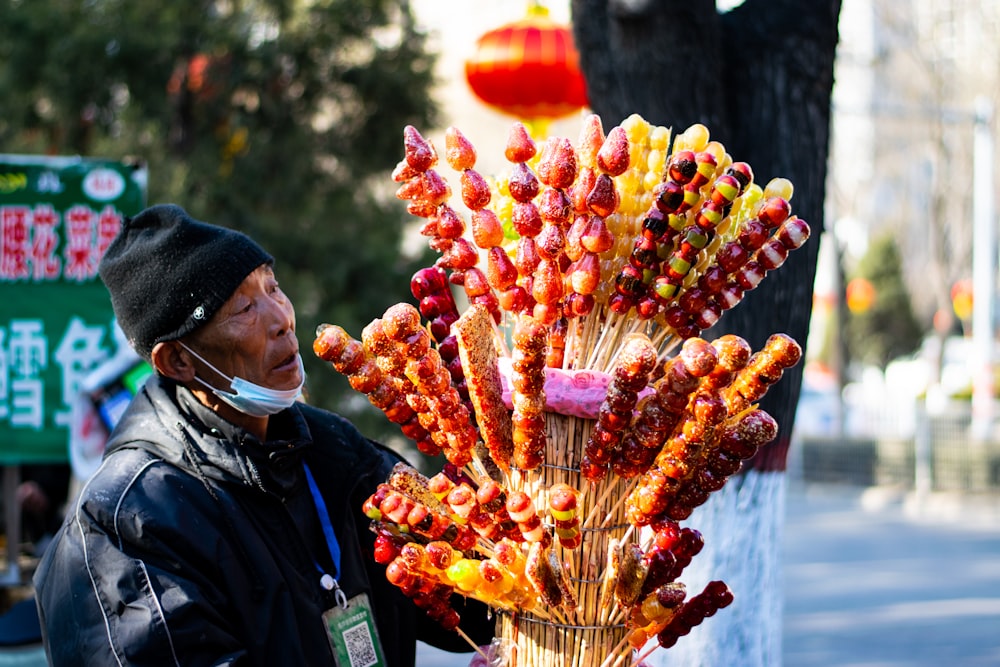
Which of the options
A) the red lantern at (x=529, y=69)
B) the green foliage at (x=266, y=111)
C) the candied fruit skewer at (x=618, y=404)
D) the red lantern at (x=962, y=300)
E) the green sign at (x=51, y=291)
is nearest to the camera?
the candied fruit skewer at (x=618, y=404)

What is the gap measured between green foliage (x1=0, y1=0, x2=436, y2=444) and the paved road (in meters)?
2.31

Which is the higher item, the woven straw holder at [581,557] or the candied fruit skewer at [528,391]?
the candied fruit skewer at [528,391]

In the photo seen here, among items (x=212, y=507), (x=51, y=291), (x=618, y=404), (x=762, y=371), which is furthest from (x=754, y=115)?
(x=51, y=291)

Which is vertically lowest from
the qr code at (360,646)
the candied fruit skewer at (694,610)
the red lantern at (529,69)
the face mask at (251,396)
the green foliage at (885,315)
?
the green foliage at (885,315)

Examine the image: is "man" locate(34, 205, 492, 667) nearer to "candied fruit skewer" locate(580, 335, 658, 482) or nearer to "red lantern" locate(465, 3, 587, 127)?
"candied fruit skewer" locate(580, 335, 658, 482)

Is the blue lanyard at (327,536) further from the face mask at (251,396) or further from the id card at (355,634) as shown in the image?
the face mask at (251,396)

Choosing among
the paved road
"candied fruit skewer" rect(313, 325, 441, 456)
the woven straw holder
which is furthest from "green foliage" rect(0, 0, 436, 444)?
the woven straw holder

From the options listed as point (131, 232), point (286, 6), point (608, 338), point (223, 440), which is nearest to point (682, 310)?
point (608, 338)

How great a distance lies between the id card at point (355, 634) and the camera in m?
1.98

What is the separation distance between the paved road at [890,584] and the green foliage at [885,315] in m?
10.9

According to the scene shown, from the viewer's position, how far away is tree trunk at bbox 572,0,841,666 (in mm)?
2826

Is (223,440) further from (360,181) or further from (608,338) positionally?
(360,181)

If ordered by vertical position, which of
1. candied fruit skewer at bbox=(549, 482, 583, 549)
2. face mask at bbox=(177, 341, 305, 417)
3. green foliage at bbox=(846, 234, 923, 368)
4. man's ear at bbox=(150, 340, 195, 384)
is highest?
man's ear at bbox=(150, 340, 195, 384)

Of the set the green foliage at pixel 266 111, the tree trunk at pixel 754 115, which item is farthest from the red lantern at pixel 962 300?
the tree trunk at pixel 754 115
